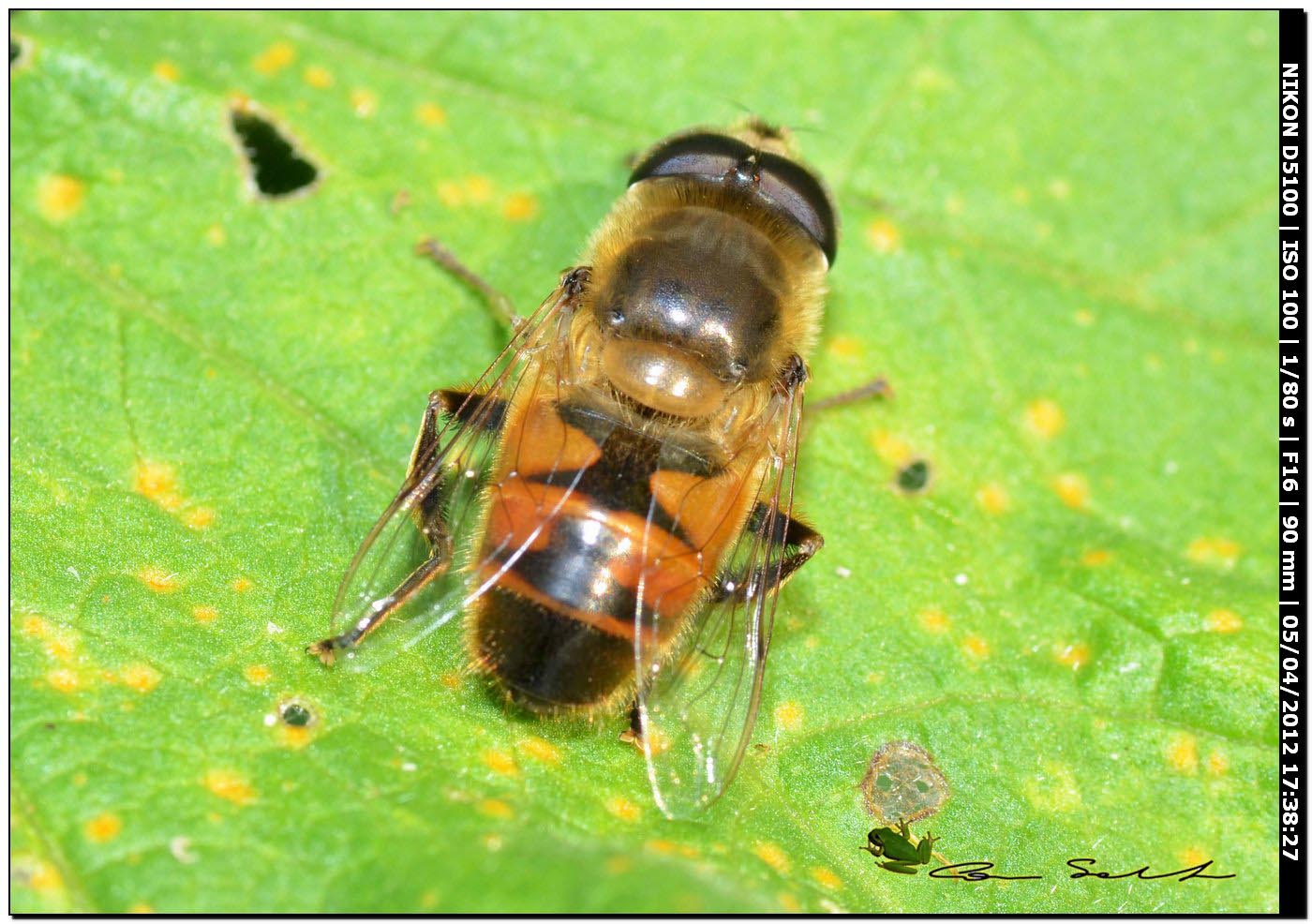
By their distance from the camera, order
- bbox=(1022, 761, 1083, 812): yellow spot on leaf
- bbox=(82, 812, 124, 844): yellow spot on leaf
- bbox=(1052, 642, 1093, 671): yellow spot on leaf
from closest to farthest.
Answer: bbox=(82, 812, 124, 844): yellow spot on leaf
bbox=(1022, 761, 1083, 812): yellow spot on leaf
bbox=(1052, 642, 1093, 671): yellow spot on leaf

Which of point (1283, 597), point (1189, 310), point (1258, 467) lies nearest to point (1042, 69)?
point (1189, 310)

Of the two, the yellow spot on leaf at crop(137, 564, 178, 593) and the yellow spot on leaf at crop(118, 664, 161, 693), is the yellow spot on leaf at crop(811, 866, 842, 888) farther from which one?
the yellow spot on leaf at crop(137, 564, 178, 593)

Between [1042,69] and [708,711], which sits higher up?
[1042,69]

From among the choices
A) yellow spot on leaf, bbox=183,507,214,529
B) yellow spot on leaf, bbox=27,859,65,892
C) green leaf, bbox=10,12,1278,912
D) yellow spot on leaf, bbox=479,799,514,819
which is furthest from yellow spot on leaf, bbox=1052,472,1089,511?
yellow spot on leaf, bbox=27,859,65,892

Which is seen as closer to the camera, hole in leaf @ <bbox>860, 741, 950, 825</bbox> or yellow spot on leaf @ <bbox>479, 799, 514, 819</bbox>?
yellow spot on leaf @ <bbox>479, 799, 514, 819</bbox>

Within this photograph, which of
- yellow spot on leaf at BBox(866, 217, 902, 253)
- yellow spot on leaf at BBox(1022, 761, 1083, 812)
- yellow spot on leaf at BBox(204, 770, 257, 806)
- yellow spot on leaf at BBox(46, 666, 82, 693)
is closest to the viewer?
yellow spot on leaf at BBox(204, 770, 257, 806)

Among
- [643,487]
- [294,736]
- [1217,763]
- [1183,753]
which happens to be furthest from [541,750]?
[1217,763]

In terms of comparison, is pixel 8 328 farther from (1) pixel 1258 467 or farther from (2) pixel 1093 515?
(1) pixel 1258 467
